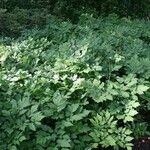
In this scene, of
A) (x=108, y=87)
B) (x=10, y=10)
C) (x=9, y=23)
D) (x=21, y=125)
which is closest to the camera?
(x=21, y=125)

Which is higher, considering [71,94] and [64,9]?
[64,9]

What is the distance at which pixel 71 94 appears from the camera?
4.06m

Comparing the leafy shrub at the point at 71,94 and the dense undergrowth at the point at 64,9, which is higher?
the dense undergrowth at the point at 64,9

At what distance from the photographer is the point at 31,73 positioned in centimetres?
451

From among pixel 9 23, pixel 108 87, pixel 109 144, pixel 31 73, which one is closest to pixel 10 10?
pixel 9 23

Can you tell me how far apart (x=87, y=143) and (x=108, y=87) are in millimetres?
658

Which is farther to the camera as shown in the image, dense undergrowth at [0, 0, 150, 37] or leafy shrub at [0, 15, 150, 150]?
dense undergrowth at [0, 0, 150, 37]

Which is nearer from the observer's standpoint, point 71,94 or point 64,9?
point 71,94

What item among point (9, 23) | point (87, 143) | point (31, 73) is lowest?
point (87, 143)

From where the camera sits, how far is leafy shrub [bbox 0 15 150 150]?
362 cm

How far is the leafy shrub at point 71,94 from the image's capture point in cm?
362

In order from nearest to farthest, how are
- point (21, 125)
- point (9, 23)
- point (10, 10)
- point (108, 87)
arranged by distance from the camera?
point (21, 125), point (108, 87), point (9, 23), point (10, 10)

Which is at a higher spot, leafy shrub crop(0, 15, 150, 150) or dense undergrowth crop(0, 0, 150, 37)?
dense undergrowth crop(0, 0, 150, 37)

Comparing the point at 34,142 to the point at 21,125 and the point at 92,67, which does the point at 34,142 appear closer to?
the point at 21,125
